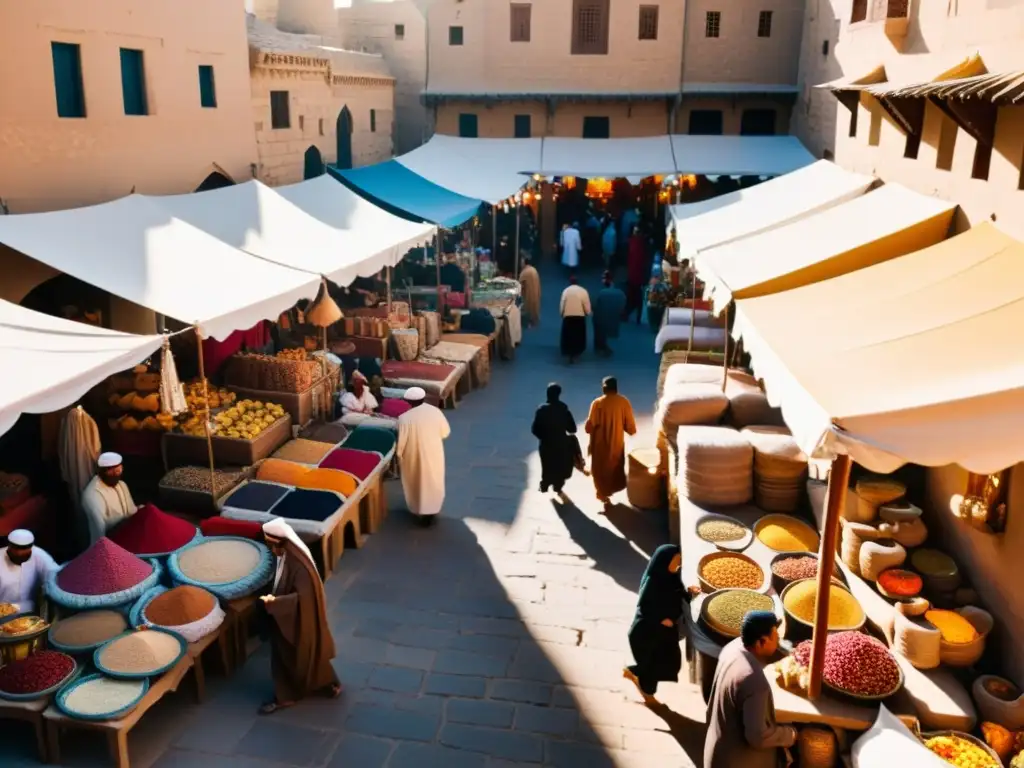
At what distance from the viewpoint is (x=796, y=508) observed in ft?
24.4

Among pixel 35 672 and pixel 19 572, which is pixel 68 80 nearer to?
pixel 19 572

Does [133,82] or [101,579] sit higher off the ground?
[133,82]

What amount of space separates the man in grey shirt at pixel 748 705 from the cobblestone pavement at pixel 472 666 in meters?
0.98

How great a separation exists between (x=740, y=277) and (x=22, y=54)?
7571 mm

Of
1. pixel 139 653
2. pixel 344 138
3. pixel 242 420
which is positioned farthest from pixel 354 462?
pixel 344 138

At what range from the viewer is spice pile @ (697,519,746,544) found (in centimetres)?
689

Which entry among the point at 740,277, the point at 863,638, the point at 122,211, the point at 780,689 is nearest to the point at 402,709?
the point at 780,689

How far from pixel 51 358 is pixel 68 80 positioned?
5368 mm

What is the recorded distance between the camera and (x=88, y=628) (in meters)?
5.75

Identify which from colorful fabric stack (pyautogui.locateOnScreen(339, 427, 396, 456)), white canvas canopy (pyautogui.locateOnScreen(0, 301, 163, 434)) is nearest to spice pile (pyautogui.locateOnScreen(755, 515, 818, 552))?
colorful fabric stack (pyautogui.locateOnScreen(339, 427, 396, 456))

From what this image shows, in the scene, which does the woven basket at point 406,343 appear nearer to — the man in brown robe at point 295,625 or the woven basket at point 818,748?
the man in brown robe at point 295,625

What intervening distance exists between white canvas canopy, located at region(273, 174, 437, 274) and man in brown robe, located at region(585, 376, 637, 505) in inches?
135

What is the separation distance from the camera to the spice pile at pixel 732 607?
568 centimetres

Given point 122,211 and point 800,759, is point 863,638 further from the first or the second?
point 122,211
